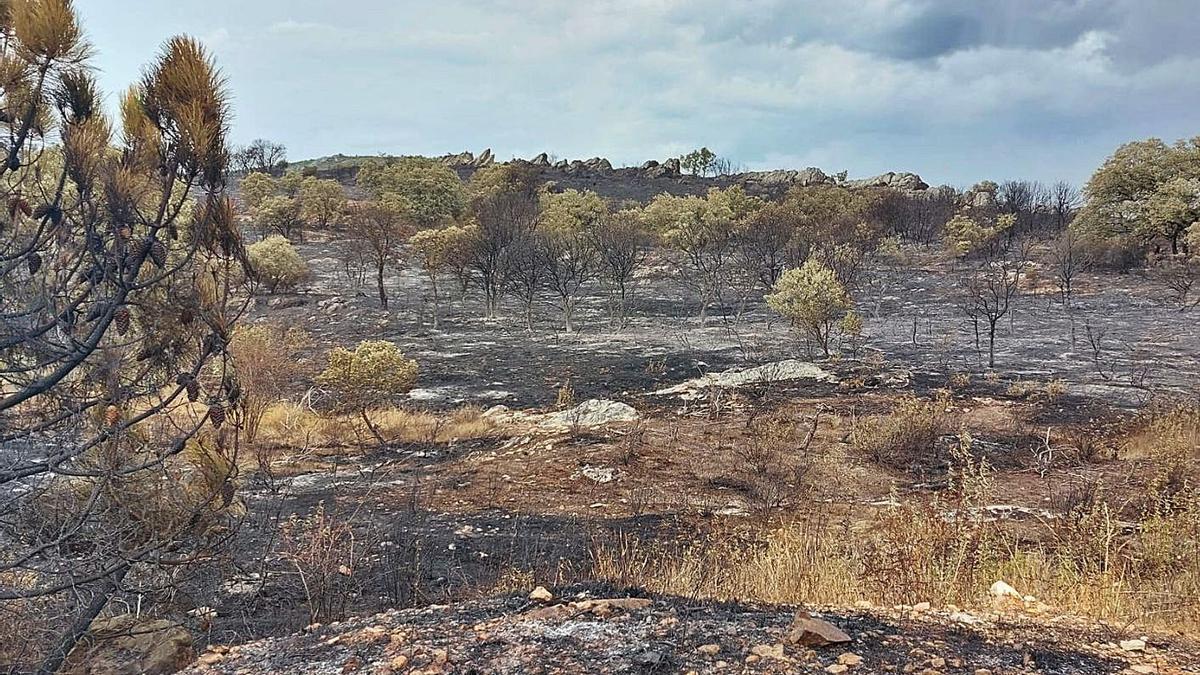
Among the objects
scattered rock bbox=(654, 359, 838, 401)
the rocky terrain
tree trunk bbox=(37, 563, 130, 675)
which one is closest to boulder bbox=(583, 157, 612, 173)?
the rocky terrain

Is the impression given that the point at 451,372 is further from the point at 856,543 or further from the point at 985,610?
the point at 985,610

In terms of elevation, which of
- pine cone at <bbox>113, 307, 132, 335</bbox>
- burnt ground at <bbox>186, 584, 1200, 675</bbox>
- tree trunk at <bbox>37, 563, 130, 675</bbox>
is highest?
pine cone at <bbox>113, 307, 132, 335</bbox>

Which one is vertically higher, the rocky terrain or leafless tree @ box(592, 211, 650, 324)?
the rocky terrain

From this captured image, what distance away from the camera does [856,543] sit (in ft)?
18.4

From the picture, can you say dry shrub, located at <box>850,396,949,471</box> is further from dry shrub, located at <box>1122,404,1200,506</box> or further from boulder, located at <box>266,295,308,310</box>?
boulder, located at <box>266,295,308,310</box>

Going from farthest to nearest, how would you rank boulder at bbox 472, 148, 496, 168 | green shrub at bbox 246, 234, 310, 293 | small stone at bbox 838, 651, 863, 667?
boulder at bbox 472, 148, 496, 168 < green shrub at bbox 246, 234, 310, 293 < small stone at bbox 838, 651, 863, 667

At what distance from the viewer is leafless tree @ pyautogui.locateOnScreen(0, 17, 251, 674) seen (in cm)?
327

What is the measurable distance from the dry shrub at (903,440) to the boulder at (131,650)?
26.2 ft

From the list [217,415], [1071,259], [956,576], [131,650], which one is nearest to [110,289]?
[217,415]

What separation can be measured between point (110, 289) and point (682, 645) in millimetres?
3077

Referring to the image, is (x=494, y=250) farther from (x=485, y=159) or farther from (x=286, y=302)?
(x=485, y=159)

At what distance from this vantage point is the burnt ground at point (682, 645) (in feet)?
8.72

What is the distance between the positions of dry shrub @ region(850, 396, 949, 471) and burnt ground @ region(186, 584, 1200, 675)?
22.2 feet

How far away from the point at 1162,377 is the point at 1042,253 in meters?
23.8
